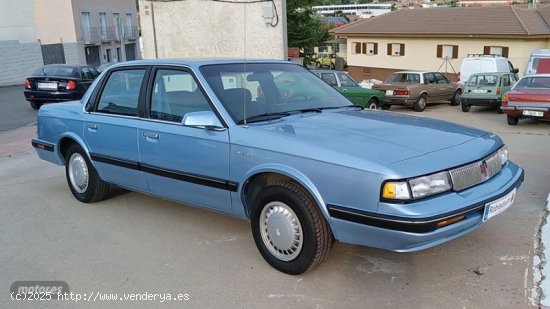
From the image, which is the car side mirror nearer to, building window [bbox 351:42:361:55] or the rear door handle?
the rear door handle

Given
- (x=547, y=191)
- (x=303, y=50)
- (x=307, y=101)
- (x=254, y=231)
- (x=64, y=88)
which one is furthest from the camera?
(x=303, y=50)

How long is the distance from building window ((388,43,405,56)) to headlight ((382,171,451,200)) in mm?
36990

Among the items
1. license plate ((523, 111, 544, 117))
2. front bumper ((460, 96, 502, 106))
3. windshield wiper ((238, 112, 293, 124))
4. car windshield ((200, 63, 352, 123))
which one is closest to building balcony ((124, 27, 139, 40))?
front bumper ((460, 96, 502, 106))

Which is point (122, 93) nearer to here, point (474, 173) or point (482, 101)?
point (474, 173)

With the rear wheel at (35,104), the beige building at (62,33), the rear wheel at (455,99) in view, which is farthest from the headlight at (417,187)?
the beige building at (62,33)

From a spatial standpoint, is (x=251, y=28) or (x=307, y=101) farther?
(x=251, y=28)

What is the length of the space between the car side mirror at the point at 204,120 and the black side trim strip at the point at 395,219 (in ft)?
3.96

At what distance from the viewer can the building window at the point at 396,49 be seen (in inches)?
1521

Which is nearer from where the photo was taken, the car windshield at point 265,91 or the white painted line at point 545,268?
the white painted line at point 545,268

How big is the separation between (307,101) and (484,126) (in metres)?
10.5

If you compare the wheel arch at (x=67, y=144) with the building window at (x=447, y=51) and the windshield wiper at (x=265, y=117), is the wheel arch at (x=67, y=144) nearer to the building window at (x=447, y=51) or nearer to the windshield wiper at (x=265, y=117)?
the windshield wiper at (x=265, y=117)

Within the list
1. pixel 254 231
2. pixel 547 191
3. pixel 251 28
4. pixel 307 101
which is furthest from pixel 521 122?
pixel 254 231

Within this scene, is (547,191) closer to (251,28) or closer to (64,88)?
(251,28)

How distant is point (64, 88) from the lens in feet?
50.2
